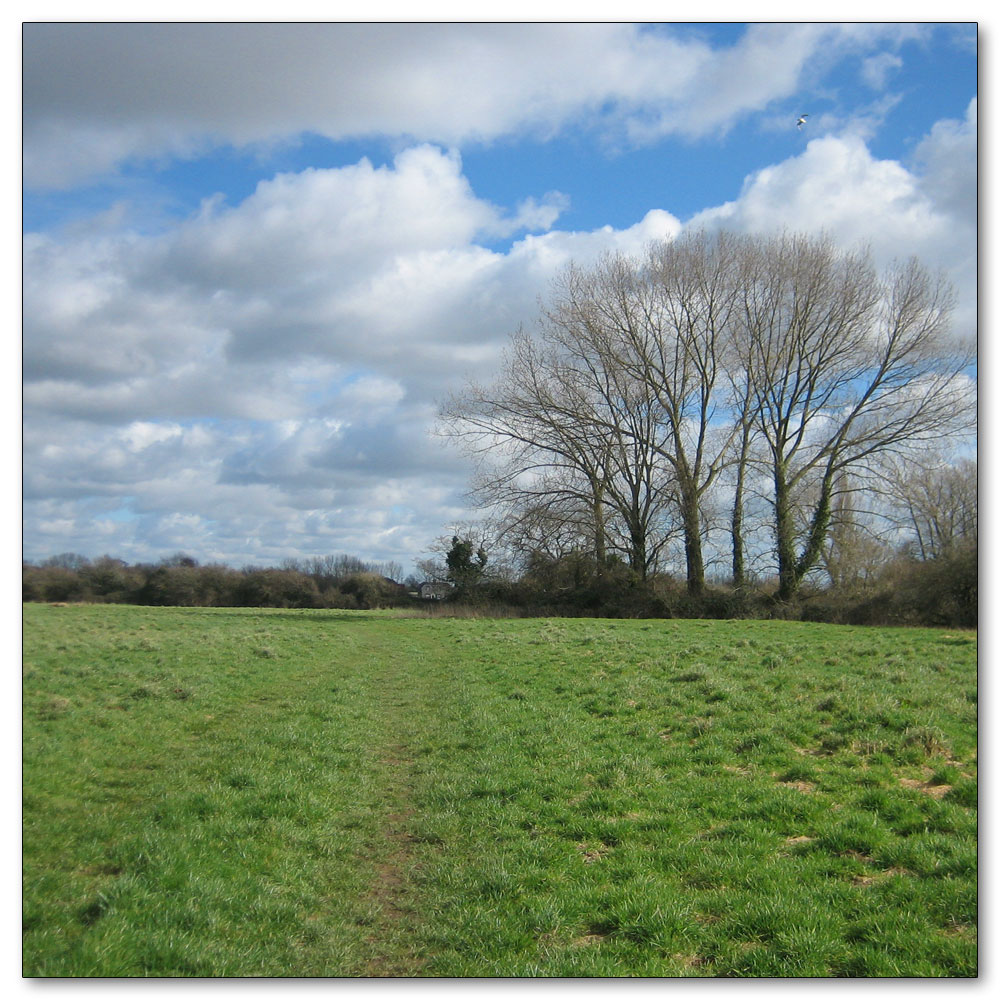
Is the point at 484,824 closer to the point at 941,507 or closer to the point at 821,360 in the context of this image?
the point at 941,507

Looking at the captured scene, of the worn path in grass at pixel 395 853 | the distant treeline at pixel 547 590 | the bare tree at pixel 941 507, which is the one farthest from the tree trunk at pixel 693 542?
the worn path in grass at pixel 395 853

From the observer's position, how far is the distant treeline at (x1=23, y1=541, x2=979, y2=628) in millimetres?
6926

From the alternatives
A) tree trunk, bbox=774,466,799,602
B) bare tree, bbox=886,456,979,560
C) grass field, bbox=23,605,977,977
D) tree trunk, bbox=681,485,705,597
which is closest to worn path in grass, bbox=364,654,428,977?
grass field, bbox=23,605,977,977

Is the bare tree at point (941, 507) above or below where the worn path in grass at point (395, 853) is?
above

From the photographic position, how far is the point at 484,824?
22.4 ft

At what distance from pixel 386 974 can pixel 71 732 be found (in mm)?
3699

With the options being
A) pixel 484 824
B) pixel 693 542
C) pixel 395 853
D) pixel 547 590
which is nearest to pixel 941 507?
pixel 484 824

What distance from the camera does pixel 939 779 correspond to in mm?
6816

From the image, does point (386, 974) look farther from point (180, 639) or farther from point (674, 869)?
point (180, 639)

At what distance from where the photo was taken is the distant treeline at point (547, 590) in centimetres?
693

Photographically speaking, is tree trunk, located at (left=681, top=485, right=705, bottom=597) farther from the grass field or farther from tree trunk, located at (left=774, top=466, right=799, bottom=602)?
the grass field

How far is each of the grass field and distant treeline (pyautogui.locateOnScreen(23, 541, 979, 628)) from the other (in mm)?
407

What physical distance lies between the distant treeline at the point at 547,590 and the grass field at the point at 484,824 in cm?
41

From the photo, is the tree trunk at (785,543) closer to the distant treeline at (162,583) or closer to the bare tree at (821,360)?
the bare tree at (821,360)
